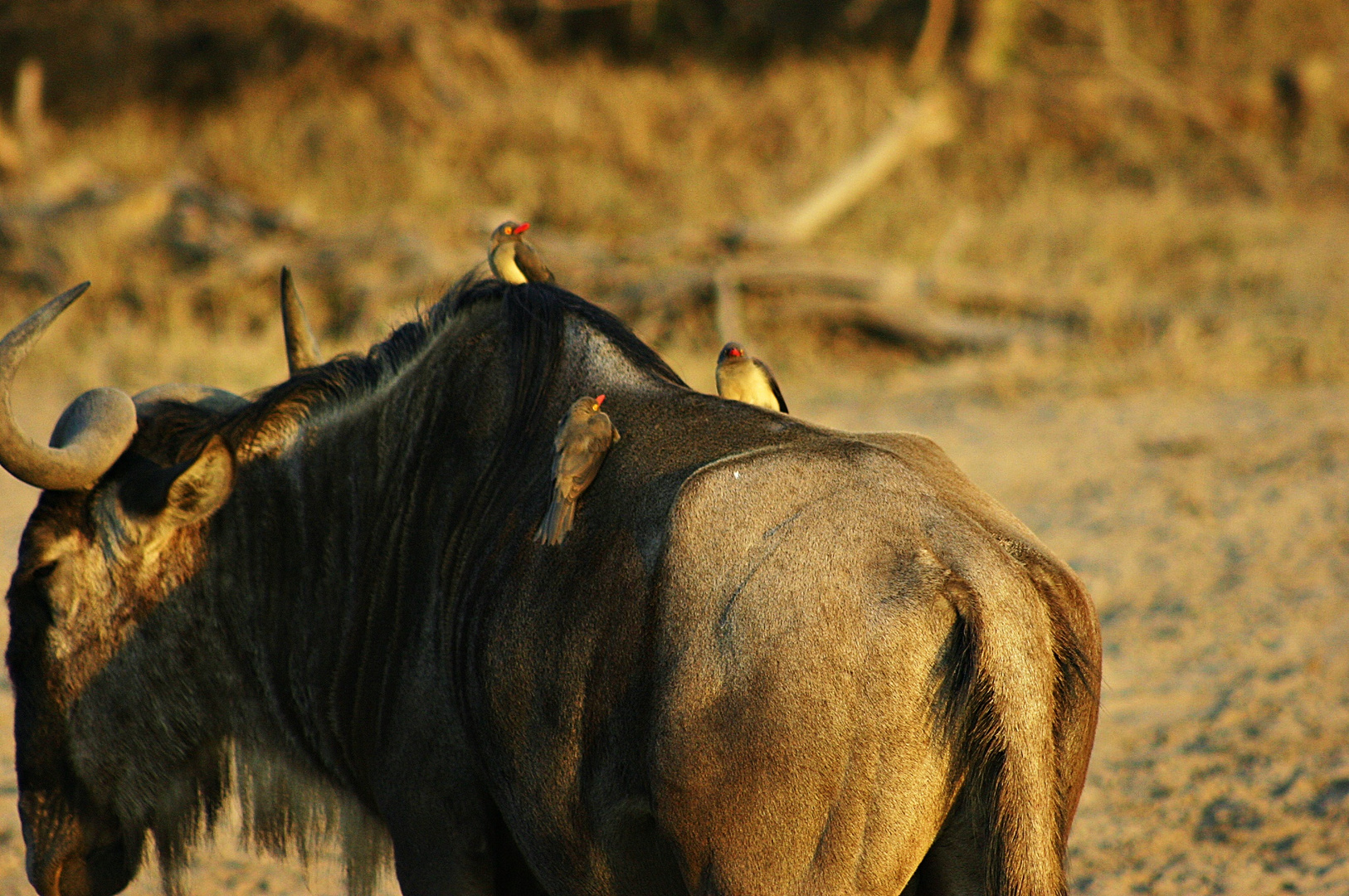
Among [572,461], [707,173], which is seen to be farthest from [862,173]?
[572,461]

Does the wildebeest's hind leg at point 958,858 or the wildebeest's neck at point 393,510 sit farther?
the wildebeest's neck at point 393,510

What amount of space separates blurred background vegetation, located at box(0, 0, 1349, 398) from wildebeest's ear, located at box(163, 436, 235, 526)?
682 cm

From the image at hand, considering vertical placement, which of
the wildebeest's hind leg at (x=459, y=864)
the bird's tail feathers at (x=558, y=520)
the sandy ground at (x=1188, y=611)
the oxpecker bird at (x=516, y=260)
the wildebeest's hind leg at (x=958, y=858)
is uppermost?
the oxpecker bird at (x=516, y=260)

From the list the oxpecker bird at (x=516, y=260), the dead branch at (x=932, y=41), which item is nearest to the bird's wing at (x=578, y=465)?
the oxpecker bird at (x=516, y=260)

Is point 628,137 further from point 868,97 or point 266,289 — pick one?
point 266,289

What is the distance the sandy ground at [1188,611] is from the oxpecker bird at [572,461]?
2.27m

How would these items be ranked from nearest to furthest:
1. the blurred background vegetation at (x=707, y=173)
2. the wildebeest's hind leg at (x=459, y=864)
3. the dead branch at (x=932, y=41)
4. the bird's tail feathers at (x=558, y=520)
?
1. the bird's tail feathers at (x=558, y=520)
2. the wildebeest's hind leg at (x=459, y=864)
3. the blurred background vegetation at (x=707, y=173)
4. the dead branch at (x=932, y=41)

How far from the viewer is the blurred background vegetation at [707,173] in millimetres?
10828

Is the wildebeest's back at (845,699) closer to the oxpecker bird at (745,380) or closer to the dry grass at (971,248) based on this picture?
the oxpecker bird at (745,380)

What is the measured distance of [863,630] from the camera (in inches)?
82.2

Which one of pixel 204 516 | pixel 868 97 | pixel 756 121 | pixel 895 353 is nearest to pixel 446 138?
pixel 756 121

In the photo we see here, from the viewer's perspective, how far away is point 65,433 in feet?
10.0

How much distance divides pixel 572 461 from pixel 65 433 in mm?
1340

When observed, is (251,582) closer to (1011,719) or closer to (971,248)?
(1011,719)
